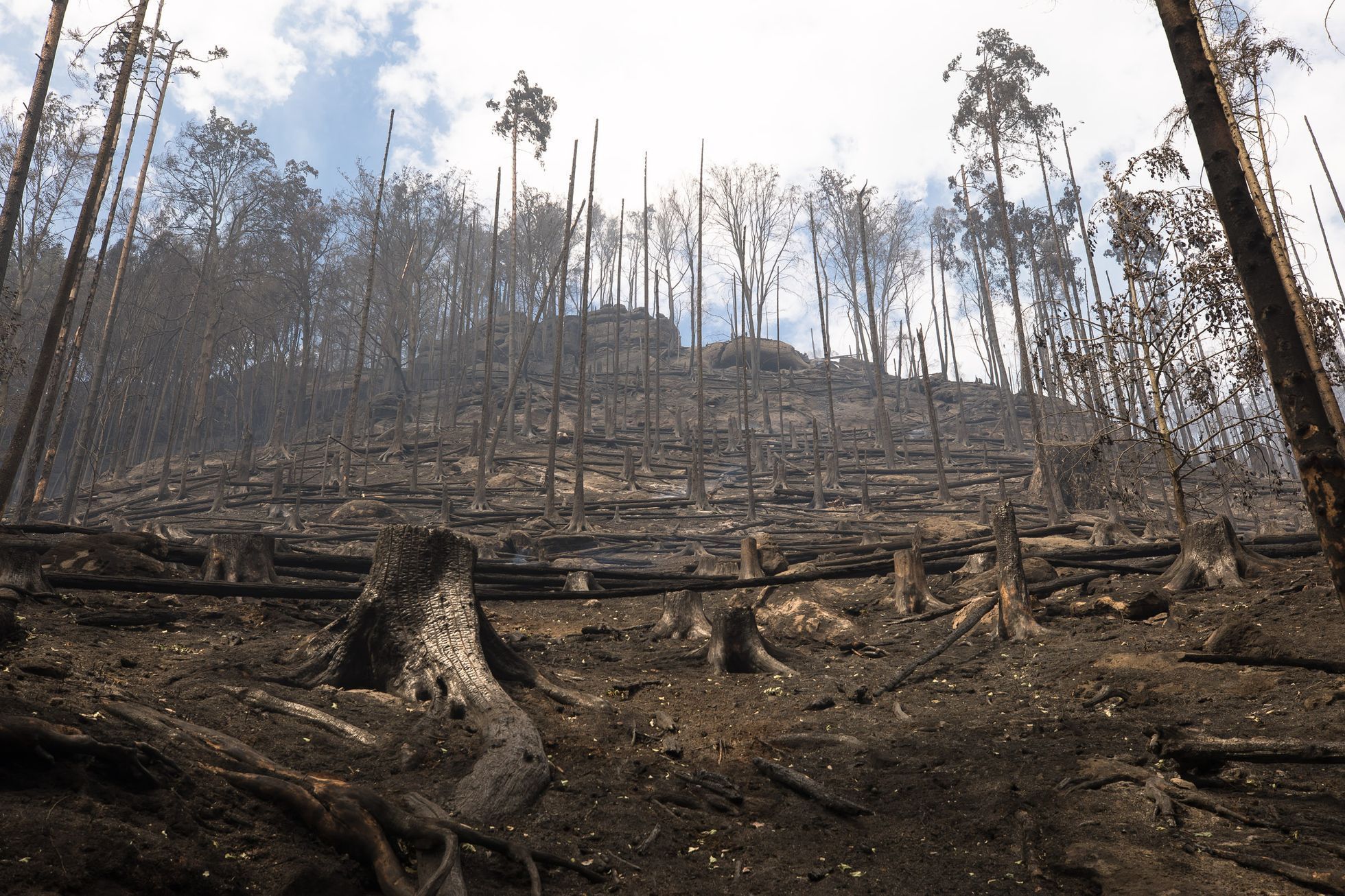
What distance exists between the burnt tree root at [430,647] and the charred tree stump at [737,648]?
1896mm

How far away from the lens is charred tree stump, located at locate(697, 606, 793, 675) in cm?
686

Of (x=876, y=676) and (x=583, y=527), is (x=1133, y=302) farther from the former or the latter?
(x=583, y=527)

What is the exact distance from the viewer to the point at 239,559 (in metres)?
7.66

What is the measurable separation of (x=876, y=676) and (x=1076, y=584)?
146 inches

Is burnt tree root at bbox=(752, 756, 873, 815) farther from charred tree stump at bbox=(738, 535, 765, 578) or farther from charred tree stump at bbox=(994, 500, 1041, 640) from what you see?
charred tree stump at bbox=(738, 535, 765, 578)

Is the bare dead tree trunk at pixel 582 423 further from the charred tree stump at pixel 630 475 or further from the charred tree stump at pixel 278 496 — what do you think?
the charred tree stump at pixel 278 496

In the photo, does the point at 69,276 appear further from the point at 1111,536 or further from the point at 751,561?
the point at 1111,536

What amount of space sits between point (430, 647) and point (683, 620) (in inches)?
146

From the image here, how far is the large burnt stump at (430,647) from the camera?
455cm

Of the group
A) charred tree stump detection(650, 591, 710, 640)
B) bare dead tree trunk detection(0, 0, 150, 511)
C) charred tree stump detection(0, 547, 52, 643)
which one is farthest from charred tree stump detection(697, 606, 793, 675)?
bare dead tree trunk detection(0, 0, 150, 511)

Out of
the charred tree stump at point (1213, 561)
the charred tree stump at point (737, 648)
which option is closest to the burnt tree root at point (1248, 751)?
the charred tree stump at point (737, 648)

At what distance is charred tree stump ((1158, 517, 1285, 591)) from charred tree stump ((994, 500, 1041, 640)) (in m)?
1.89

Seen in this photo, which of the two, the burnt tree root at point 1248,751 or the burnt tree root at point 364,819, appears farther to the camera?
the burnt tree root at point 1248,751

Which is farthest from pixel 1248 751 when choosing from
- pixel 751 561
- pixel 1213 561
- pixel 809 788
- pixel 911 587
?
pixel 751 561
